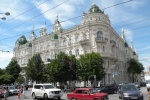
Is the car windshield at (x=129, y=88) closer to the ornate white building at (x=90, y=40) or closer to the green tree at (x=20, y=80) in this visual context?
the ornate white building at (x=90, y=40)

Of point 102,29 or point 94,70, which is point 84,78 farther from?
point 102,29

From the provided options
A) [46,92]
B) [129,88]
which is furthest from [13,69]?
[129,88]

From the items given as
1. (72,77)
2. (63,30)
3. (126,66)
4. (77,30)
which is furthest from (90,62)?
(126,66)

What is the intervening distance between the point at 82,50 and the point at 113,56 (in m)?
8.74

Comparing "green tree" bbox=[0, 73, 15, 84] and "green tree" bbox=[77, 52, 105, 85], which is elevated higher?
"green tree" bbox=[77, 52, 105, 85]

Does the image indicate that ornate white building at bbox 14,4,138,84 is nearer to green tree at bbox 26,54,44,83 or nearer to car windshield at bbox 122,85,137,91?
green tree at bbox 26,54,44,83

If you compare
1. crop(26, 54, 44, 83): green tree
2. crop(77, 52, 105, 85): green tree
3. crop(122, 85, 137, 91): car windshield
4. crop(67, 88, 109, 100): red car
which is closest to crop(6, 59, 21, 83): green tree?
crop(26, 54, 44, 83): green tree

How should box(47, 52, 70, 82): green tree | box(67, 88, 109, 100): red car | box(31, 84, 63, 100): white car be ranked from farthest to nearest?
box(47, 52, 70, 82): green tree, box(31, 84, 63, 100): white car, box(67, 88, 109, 100): red car

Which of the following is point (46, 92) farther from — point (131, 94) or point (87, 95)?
point (131, 94)

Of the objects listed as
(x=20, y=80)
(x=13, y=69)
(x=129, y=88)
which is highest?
(x=13, y=69)

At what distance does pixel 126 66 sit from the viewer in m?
79.1

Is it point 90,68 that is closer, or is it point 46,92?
point 46,92

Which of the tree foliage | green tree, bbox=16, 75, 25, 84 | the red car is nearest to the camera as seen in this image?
the red car

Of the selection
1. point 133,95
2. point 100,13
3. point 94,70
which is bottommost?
point 133,95
